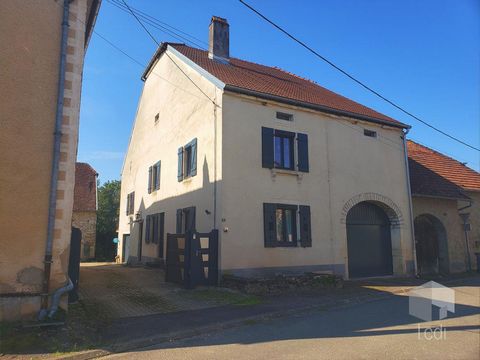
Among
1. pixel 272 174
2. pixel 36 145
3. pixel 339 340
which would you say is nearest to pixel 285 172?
pixel 272 174

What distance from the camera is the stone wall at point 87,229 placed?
92.9 ft

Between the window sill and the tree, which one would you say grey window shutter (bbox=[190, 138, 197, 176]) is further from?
the tree

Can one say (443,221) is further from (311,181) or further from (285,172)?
(285,172)

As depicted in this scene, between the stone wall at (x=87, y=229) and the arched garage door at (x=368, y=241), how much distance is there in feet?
68.4

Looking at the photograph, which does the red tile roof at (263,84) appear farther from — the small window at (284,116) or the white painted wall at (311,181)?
the small window at (284,116)

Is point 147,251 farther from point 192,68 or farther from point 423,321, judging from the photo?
point 423,321

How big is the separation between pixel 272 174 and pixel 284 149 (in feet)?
3.99

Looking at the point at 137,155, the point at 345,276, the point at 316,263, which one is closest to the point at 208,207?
the point at 316,263

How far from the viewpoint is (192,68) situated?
14.8 meters

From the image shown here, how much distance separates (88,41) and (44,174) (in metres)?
4.86

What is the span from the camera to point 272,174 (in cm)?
1275

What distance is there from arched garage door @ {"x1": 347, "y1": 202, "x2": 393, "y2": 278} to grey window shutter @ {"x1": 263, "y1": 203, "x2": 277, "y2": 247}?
3.81 m

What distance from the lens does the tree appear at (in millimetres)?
29548

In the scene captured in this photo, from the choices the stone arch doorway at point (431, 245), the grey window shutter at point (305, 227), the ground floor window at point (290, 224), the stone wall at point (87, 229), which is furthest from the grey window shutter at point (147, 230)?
the stone arch doorway at point (431, 245)
